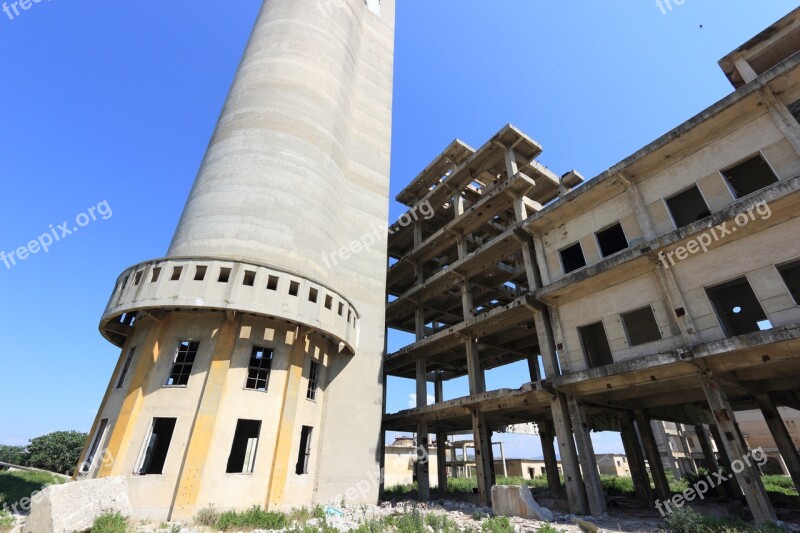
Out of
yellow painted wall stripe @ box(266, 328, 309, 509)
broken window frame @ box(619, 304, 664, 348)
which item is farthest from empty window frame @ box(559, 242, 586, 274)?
yellow painted wall stripe @ box(266, 328, 309, 509)

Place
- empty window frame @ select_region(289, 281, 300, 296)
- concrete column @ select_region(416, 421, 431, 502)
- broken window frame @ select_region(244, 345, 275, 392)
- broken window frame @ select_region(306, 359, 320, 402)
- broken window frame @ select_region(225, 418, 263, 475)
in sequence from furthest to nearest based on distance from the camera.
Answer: concrete column @ select_region(416, 421, 431, 502)
broken window frame @ select_region(306, 359, 320, 402)
empty window frame @ select_region(289, 281, 300, 296)
broken window frame @ select_region(225, 418, 263, 475)
broken window frame @ select_region(244, 345, 275, 392)

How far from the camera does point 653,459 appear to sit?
18.4 meters

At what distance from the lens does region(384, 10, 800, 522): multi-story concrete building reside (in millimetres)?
12367

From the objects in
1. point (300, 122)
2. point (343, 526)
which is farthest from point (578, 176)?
point (343, 526)

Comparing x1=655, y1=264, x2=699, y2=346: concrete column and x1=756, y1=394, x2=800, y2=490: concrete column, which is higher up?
x1=655, y1=264, x2=699, y2=346: concrete column

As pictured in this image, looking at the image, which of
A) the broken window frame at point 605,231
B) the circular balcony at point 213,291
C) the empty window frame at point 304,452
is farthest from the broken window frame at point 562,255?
the empty window frame at point 304,452

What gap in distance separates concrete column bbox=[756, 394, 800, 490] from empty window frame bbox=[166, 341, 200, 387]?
22630mm

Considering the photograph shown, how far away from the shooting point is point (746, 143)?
Result: 13812 mm

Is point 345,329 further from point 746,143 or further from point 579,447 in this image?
point 746,143

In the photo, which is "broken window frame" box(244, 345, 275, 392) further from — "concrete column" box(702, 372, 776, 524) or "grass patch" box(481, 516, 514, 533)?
"concrete column" box(702, 372, 776, 524)

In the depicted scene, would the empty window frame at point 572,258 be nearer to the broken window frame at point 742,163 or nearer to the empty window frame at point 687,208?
the empty window frame at point 687,208

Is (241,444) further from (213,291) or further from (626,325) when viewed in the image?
(626,325)

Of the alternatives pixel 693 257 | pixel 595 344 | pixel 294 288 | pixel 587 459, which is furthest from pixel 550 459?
pixel 294 288

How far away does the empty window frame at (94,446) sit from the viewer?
15260 mm
